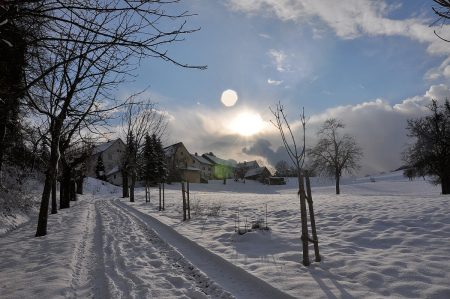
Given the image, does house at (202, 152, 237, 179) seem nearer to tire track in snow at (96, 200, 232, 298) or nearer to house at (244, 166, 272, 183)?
house at (244, 166, 272, 183)

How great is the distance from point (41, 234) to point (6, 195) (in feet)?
30.9

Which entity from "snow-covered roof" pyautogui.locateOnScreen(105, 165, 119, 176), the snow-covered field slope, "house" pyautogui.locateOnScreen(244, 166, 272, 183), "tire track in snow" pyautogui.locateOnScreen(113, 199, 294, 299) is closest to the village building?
"house" pyautogui.locateOnScreen(244, 166, 272, 183)

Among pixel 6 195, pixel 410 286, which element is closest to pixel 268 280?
pixel 410 286

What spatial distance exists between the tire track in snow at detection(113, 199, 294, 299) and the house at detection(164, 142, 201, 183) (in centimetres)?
5706

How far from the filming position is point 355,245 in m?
8.36

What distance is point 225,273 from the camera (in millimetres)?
6820

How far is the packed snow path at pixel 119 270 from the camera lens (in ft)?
18.1

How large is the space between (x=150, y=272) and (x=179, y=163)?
73.1 metres

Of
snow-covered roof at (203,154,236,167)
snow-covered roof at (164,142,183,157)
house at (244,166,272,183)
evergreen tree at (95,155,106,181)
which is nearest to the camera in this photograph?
evergreen tree at (95,155,106,181)

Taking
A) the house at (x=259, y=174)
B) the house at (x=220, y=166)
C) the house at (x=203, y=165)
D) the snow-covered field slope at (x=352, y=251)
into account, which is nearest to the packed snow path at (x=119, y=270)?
the snow-covered field slope at (x=352, y=251)

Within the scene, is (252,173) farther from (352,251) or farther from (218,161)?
(352,251)

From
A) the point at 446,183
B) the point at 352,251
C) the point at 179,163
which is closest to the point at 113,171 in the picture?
the point at 179,163

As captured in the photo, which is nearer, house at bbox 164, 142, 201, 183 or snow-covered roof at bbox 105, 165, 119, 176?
house at bbox 164, 142, 201, 183

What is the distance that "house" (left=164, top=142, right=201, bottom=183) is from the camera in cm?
6931
